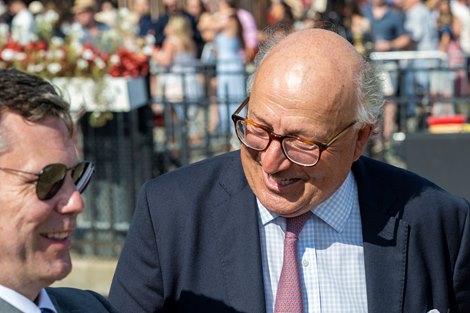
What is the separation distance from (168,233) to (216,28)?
351 inches

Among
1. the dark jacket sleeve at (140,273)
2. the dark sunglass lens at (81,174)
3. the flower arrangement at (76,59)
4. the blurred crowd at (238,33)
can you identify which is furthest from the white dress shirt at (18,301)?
the blurred crowd at (238,33)

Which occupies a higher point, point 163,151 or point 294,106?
point 294,106

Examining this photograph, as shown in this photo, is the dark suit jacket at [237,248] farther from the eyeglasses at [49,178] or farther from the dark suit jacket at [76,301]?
the eyeglasses at [49,178]

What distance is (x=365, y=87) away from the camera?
2.88 meters

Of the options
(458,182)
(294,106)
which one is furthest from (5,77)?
(458,182)

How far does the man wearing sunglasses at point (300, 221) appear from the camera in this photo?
9.08 ft

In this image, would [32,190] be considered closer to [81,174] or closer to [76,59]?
[81,174]

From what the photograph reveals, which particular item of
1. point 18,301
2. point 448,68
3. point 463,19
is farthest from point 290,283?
point 463,19

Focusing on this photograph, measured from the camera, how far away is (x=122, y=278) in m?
2.97

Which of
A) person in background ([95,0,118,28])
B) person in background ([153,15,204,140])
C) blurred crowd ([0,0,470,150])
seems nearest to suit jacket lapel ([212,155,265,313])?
person in background ([153,15,204,140])

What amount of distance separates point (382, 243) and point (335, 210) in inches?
7.0

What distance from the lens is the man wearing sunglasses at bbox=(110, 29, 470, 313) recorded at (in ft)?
9.08

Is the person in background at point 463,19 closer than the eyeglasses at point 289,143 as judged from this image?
No

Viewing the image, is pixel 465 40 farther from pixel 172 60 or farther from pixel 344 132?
pixel 344 132
